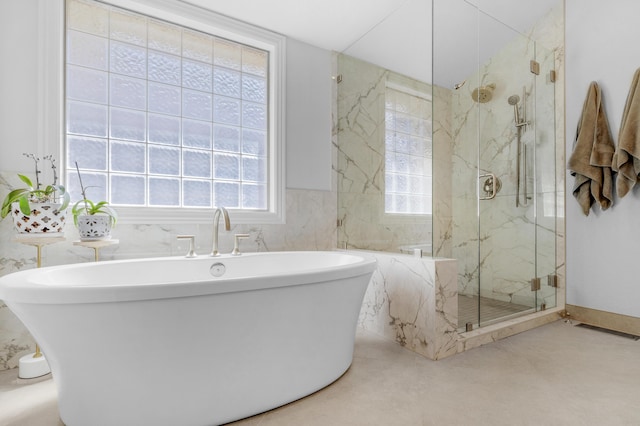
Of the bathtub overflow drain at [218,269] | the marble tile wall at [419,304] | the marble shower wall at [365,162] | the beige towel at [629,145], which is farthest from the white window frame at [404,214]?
the beige towel at [629,145]

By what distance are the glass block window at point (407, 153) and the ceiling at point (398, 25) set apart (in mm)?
190

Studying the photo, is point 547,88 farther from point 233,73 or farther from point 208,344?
point 208,344

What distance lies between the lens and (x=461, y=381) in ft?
5.42

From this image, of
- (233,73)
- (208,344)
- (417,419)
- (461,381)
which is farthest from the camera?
(233,73)

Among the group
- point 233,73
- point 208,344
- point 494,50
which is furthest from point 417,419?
point 233,73

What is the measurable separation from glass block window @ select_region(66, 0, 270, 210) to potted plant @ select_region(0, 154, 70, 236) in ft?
1.17

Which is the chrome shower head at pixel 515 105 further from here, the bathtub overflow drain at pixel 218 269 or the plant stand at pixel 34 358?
the plant stand at pixel 34 358

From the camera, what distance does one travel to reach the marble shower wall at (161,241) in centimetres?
180

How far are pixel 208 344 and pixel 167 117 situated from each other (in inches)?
70.7

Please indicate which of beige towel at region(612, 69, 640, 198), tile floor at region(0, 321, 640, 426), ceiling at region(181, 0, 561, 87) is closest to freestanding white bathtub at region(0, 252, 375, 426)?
tile floor at region(0, 321, 640, 426)

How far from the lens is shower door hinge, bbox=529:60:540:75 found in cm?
259

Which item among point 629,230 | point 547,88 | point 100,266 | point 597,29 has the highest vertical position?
point 597,29

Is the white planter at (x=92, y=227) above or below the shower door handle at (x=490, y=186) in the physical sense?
below

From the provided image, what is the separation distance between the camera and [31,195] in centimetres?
172
